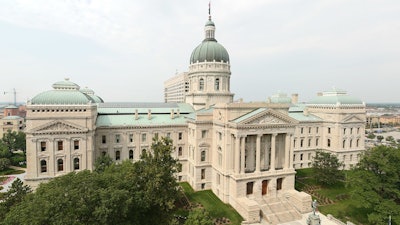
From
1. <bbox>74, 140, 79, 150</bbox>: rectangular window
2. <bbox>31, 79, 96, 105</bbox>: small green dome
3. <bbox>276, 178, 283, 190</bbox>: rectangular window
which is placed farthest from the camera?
<bbox>276, 178, 283, 190</bbox>: rectangular window

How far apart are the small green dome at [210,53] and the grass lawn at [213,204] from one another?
32314 millimetres

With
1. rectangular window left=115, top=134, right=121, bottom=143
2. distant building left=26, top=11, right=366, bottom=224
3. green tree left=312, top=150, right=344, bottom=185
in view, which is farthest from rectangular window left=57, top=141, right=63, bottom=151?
green tree left=312, top=150, right=344, bottom=185

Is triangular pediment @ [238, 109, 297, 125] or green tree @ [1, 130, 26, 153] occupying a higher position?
triangular pediment @ [238, 109, 297, 125]

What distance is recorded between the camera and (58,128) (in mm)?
44250

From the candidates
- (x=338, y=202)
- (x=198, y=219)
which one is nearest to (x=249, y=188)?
(x=338, y=202)

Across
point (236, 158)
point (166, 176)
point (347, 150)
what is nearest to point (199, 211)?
point (166, 176)

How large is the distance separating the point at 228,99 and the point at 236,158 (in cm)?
2213

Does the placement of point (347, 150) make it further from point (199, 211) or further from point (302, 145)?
point (199, 211)

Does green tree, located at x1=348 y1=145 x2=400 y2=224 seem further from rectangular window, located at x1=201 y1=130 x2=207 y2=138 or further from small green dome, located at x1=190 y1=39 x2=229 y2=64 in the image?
small green dome, located at x1=190 y1=39 x2=229 y2=64

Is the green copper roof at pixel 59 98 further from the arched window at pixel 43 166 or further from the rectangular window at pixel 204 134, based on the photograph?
the rectangular window at pixel 204 134

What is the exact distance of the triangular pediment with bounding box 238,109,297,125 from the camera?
43.0m

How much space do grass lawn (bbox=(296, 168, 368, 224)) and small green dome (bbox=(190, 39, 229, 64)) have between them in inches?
1425

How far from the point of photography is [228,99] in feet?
203

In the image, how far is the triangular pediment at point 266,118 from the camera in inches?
1692
